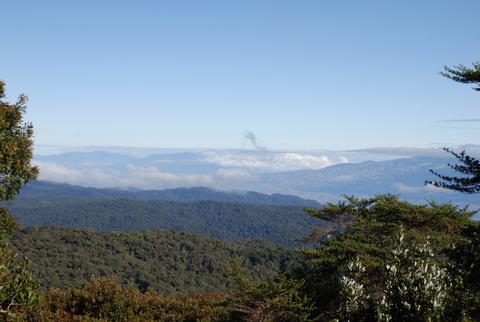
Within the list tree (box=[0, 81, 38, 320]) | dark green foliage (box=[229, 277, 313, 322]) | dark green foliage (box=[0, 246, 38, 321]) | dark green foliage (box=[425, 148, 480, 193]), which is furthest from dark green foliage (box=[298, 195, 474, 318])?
dark green foliage (box=[0, 246, 38, 321])

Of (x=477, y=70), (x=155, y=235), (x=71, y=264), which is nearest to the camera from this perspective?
(x=477, y=70)

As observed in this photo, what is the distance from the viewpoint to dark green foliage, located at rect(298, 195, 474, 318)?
25391 millimetres

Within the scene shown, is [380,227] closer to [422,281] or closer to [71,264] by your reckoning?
[422,281]

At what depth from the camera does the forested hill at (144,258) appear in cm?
11612

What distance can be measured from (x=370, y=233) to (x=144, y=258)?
389 feet

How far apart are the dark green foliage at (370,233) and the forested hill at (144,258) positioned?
73187 millimetres

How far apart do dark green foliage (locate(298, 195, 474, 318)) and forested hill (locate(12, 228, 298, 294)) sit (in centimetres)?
7319

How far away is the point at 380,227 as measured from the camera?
30062 millimetres

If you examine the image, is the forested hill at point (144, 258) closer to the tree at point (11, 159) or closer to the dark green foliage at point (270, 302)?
the dark green foliage at point (270, 302)

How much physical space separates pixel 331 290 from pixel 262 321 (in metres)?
5.51

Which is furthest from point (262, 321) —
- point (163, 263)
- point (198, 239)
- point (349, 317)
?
point (198, 239)

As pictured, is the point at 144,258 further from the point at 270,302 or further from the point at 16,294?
the point at 16,294

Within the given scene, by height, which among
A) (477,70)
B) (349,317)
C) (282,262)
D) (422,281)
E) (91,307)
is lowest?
(282,262)

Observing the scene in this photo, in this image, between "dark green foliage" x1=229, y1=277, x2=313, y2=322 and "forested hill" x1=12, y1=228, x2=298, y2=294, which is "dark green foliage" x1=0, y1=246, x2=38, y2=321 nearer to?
"dark green foliage" x1=229, y1=277, x2=313, y2=322
